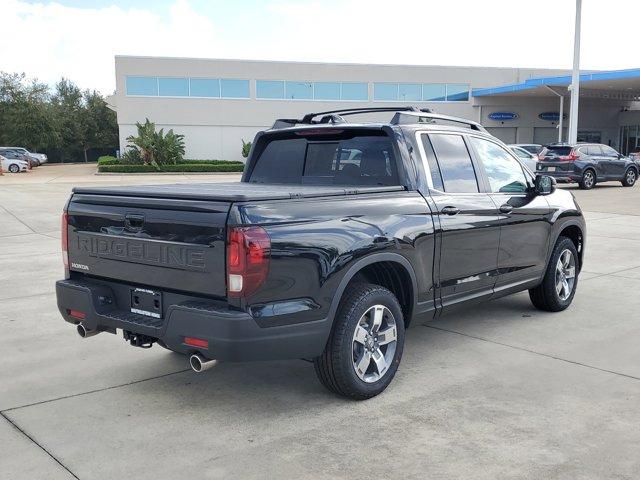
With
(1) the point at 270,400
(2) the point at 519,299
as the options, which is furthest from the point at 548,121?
(1) the point at 270,400

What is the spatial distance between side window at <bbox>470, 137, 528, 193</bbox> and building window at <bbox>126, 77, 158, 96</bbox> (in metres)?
41.4

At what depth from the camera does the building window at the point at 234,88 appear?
45000mm

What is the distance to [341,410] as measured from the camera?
416 centimetres

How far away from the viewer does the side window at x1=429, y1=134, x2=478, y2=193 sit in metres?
5.12

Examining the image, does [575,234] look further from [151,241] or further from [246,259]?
[151,241]

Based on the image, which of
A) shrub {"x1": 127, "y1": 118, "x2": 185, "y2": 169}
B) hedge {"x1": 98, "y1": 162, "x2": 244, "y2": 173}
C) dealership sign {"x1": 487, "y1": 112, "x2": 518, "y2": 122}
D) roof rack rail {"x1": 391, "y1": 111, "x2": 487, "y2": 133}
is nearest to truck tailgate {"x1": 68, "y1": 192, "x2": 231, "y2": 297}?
roof rack rail {"x1": 391, "y1": 111, "x2": 487, "y2": 133}

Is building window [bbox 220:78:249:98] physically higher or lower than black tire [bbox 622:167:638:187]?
higher

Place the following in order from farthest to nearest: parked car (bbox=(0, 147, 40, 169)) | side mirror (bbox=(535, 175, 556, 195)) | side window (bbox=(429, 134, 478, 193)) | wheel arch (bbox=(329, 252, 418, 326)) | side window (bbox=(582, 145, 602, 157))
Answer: parked car (bbox=(0, 147, 40, 169)) → side window (bbox=(582, 145, 602, 157)) → side mirror (bbox=(535, 175, 556, 195)) → side window (bbox=(429, 134, 478, 193)) → wheel arch (bbox=(329, 252, 418, 326))

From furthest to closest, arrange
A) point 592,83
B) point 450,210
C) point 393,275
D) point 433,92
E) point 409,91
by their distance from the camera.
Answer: point 433,92 → point 409,91 → point 592,83 → point 450,210 → point 393,275

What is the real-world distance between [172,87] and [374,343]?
4276cm

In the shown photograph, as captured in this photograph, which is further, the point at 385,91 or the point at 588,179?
the point at 385,91

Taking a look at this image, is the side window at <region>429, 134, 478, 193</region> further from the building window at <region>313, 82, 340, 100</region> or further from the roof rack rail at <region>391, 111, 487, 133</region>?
the building window at <region>313, 82, 340, 100</region>

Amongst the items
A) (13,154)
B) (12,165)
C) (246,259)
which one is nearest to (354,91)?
(12,165)

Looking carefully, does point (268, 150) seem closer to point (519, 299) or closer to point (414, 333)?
point (414, 333)
